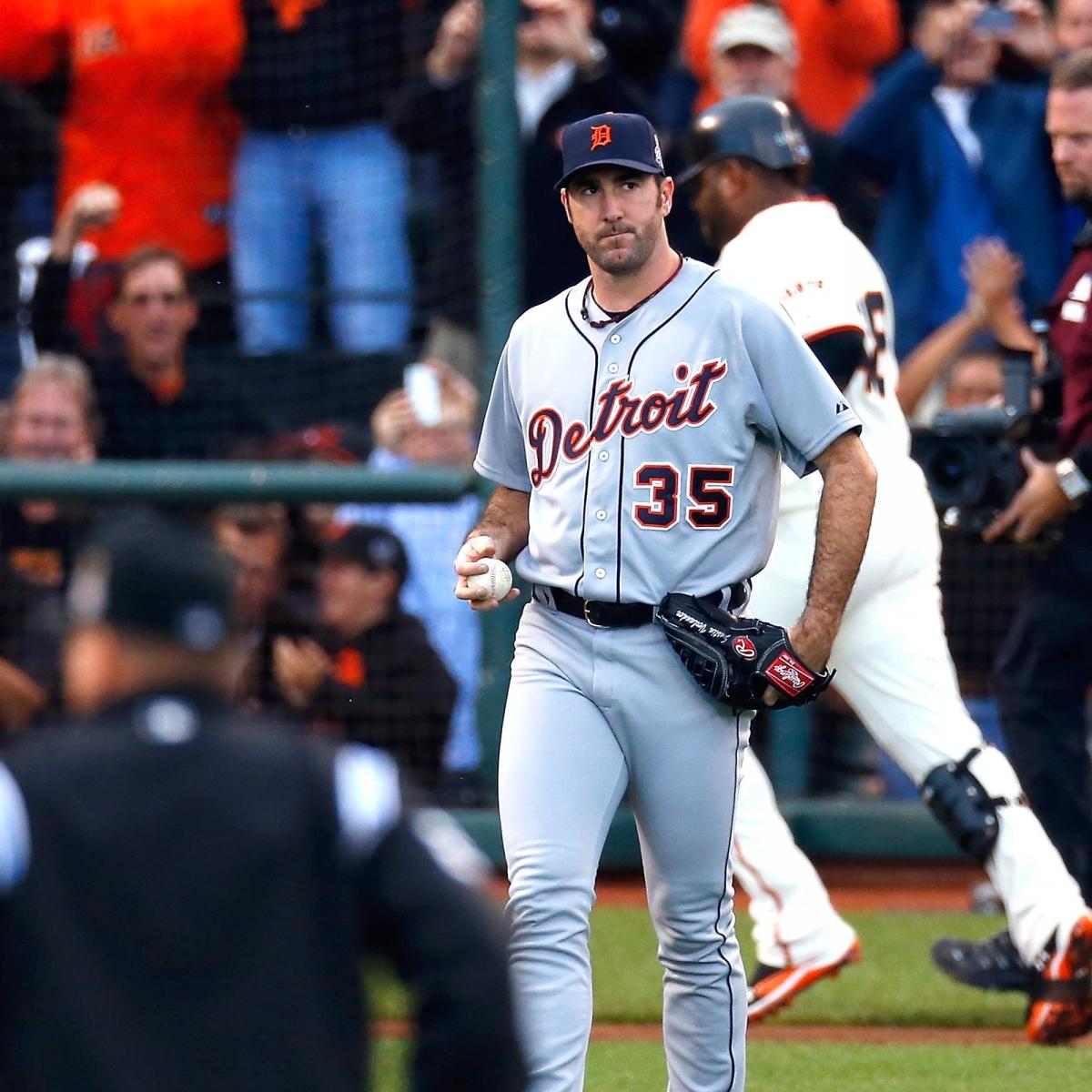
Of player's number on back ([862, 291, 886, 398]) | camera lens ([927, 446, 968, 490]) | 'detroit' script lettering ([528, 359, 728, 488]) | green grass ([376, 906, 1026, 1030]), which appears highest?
player's number on back ([862, 291, 886, 398])

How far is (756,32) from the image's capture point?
6984 mm

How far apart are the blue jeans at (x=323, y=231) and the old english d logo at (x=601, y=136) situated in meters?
3.62

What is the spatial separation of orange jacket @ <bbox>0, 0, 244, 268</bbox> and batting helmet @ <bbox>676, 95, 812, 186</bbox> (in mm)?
2968

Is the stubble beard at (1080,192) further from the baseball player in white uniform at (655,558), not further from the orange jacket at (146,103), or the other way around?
the orange jacket at (146,103)

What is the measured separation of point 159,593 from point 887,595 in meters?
3.12

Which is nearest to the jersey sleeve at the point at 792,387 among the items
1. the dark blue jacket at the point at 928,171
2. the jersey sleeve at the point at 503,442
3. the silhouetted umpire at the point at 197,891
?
the jersey sleeve at the point at 503,442

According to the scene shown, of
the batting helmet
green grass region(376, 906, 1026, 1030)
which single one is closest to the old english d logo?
the batting helmet

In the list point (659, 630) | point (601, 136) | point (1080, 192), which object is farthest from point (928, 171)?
point (659, 630)

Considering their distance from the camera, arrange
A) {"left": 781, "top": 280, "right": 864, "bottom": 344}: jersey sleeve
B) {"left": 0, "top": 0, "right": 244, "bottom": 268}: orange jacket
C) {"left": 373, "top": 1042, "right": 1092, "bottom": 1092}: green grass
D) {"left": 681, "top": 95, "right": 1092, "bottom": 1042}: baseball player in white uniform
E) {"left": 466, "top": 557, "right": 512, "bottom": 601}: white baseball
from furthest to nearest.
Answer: {"left": 0, "top": 0, "right": 244, "bottom": 268}: orange jacket
{"left": 681, "top": 95, "right": 1092, "bottom": 1042}: baseball player in white uniform
{"left": 781, "top": 280, "right": 864, "bottom": 344}: jersey sleeve
{"left": 373, "top": 1042, "right": 1092, "bottom": 1092}: green grass
{"left": 466, "top": 557, "right": 512, "bottom": 601}: white baseball

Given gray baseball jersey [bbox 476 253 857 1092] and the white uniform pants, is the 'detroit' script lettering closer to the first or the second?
gray baseball jersey [bbox 476 253 857 1092]

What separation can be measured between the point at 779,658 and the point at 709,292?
66 centimetres

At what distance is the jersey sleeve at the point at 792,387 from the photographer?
12.7 feet

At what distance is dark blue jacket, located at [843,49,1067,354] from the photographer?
23.5ft

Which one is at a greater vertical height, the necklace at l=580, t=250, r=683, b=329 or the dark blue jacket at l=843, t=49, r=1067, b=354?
the dark blue jacket at l=843, t=49, r=1067, b=354
